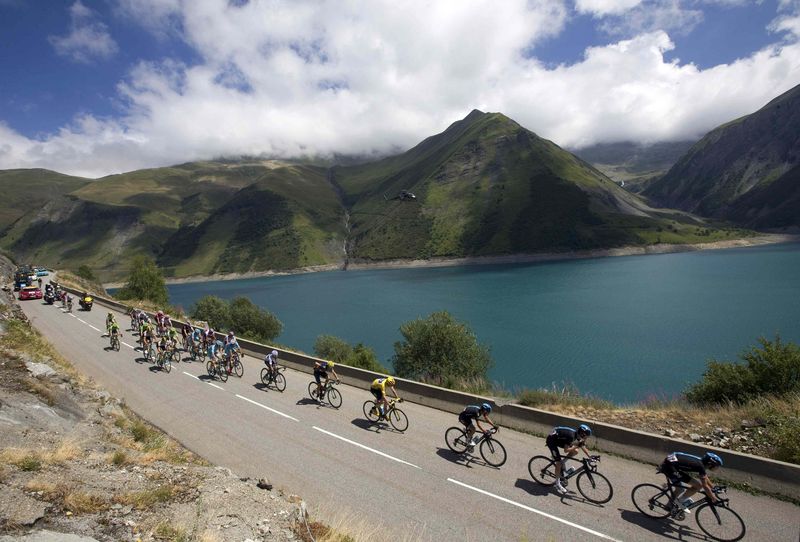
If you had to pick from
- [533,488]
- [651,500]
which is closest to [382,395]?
[533,488]

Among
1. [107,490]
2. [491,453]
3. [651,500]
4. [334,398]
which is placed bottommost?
[107,490]

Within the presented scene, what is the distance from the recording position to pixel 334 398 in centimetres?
1861

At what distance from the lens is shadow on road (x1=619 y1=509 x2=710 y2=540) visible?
891 cm

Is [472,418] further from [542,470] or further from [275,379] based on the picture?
[275,379]

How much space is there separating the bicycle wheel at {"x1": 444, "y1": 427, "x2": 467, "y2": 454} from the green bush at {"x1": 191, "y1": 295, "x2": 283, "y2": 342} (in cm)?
4679

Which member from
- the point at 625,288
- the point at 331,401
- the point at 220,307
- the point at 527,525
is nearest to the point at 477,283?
the point at 625,288

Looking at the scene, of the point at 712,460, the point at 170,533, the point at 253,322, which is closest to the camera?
the point at 170,533

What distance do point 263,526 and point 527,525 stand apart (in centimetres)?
550

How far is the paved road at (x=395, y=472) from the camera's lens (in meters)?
9.42

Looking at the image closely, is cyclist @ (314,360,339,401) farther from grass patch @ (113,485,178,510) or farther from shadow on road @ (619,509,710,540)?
shadow on road @ (619,509,710,540)

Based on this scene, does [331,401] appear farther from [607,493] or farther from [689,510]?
[689,510]

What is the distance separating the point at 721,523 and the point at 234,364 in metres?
21.6

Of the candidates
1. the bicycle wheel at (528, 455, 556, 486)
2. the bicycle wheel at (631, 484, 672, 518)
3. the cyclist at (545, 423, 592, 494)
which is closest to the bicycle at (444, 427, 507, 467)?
the bicycle wheel at (528, 455, 556, 486)

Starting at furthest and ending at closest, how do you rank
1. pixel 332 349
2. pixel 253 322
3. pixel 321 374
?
pixel 253 322, pixel 332 349, pixel 321 374
